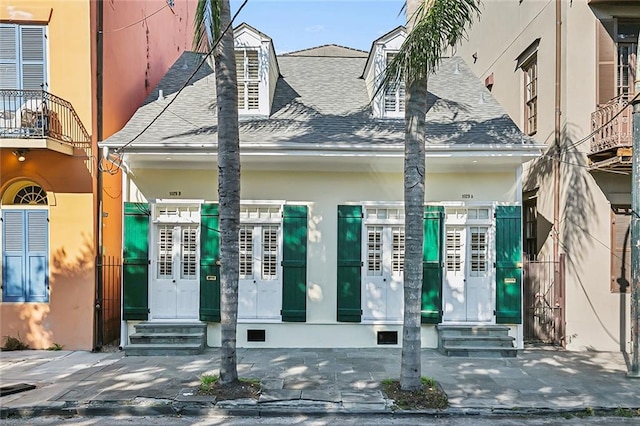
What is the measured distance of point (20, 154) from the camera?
27.7 feet

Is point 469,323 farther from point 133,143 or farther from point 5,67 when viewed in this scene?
point 5,67

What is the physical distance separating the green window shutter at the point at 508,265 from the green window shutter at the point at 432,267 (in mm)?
1147

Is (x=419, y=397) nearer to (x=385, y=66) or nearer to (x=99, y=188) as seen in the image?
(x=385, y=66)

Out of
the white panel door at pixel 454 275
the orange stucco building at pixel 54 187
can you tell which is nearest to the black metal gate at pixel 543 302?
the white panel door at pixel 454 275

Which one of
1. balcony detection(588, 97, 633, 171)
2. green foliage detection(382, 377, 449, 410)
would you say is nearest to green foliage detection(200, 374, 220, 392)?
green foliage detection(382, 377, 449, 410)

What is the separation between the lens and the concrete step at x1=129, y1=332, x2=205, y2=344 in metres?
8.16

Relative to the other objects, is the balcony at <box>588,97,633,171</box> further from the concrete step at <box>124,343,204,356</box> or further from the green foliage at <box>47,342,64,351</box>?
the green foliage at <box>47,342,64,351</box>

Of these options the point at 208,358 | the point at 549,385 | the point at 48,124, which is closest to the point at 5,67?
the point at 48,124

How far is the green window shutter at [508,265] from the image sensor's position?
8.49 m

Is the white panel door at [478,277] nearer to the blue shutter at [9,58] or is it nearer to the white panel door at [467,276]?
the white panel door at [467,276]

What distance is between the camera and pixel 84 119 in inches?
338

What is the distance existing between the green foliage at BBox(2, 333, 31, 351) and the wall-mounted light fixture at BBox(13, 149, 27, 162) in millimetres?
3475

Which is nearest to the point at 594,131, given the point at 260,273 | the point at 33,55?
the point at 260,273

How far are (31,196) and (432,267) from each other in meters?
8.20
